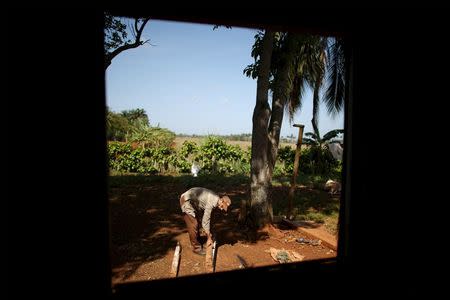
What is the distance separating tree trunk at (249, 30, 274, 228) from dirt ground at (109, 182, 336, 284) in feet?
1.55

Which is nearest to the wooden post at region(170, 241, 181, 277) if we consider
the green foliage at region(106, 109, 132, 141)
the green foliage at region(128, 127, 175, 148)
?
the green foliage at region(128, 127, 175, 148)

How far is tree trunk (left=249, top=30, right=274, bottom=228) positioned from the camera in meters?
6.77

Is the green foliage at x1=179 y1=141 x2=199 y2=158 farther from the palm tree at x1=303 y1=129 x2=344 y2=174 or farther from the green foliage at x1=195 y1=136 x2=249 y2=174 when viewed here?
the palm tree at x1=303 y1=129 x2=344 y2=174

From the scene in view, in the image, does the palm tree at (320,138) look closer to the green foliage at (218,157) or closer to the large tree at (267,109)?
the green foliage at (218,157)

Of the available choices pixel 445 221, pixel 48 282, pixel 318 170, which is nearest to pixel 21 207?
pixel 48 282

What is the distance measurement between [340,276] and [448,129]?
149 cm

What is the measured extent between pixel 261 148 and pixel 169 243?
3144mm

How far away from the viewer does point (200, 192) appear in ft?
18.4

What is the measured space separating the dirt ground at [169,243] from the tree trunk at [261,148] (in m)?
0.47

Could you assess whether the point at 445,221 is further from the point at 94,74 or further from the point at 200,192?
the point at 200,192

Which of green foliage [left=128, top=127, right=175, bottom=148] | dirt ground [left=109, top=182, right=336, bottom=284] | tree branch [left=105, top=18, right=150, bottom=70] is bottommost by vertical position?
dirt ground [left=109, top=182, right=336, bottom=284]

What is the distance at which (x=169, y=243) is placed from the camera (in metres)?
5.93

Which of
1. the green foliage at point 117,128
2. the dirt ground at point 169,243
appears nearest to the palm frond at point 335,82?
the dirt ground at point 169,243

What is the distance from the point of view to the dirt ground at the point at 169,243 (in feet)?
16.1
